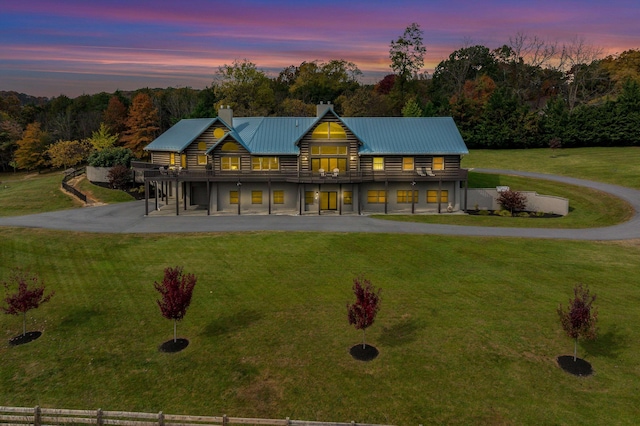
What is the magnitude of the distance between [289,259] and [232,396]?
14.4 m

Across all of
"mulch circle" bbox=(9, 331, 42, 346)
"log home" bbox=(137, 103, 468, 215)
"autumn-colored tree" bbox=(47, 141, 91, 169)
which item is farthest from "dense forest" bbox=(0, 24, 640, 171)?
"mulch circle" bbox=(9, 331, 42, 346)

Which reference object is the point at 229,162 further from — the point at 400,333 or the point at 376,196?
the point at 400,333

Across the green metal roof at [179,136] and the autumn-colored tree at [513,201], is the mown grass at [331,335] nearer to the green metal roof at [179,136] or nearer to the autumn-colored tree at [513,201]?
the autumn-colored tree at [513,201]

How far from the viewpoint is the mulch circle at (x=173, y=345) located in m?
18.3

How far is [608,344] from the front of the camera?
59.3ft

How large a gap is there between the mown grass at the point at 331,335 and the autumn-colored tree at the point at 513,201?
42.2 feet

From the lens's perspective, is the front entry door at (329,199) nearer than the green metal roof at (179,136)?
Yes

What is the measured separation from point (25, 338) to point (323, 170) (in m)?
30.8

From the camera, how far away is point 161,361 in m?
17.4

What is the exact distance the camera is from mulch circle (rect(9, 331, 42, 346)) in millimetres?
19078

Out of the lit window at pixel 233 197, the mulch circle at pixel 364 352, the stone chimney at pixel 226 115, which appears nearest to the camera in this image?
the mulch circle at pixel 364 352

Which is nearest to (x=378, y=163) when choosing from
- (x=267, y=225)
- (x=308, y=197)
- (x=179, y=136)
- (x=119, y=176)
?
(x=308, y=197)

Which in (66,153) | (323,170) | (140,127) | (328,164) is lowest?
(323,170)

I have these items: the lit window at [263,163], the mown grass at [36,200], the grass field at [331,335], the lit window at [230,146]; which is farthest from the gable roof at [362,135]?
the grass field at [331,335]
